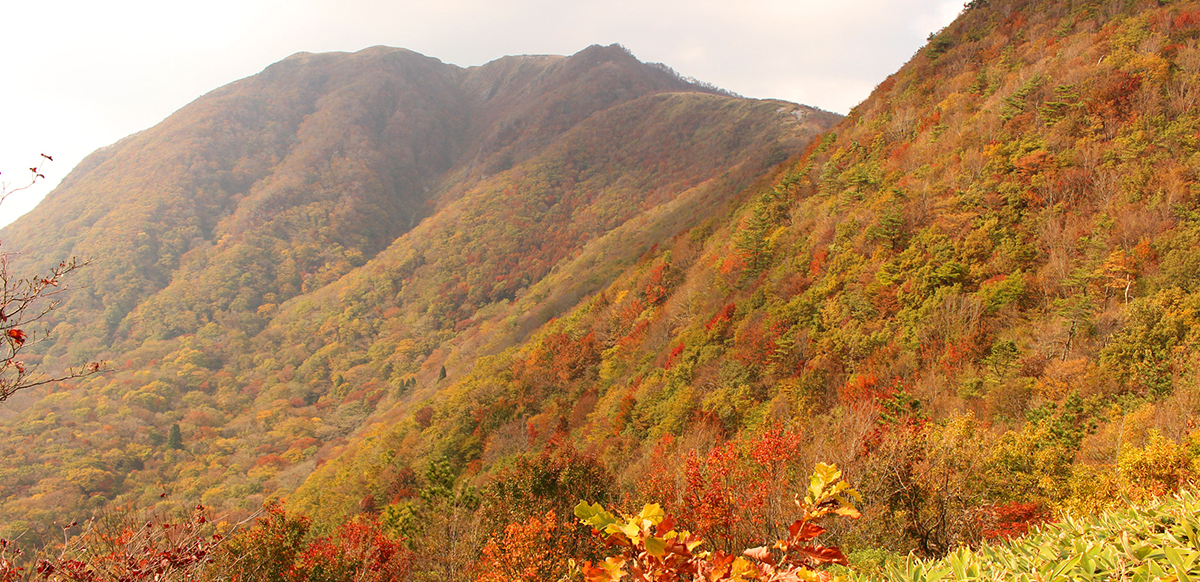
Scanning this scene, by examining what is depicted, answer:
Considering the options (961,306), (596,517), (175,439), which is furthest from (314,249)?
(596,517)

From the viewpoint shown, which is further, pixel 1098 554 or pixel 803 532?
pixel 1098 554

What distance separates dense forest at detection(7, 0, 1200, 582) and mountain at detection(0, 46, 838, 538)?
0.86 m

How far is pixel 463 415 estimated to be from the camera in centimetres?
3309

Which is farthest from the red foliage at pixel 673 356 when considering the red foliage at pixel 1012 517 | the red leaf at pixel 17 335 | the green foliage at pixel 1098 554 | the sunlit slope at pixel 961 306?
the red leaf at pixel 17 335

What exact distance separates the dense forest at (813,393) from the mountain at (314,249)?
0.86 m

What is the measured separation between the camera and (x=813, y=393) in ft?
48.8

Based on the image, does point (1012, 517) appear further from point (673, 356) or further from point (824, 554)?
point (673, 356)

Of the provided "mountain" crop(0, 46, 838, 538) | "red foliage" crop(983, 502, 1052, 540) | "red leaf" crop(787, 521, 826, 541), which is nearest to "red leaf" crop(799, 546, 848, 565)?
"red leaf" crop(787, 521, 826, 541)

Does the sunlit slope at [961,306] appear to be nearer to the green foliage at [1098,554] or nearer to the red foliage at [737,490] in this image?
the red foliage at [737,490]

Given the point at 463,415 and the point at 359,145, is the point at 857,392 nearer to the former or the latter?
the point at 463,415

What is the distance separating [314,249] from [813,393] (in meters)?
105

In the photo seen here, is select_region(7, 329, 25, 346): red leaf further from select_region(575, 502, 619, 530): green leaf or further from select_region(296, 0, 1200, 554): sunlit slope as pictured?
select_region(296, 0, 1200, 554): sunlit slope

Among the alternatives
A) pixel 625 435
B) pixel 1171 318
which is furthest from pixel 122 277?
pixel 1171 318

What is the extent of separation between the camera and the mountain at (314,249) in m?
51.8
